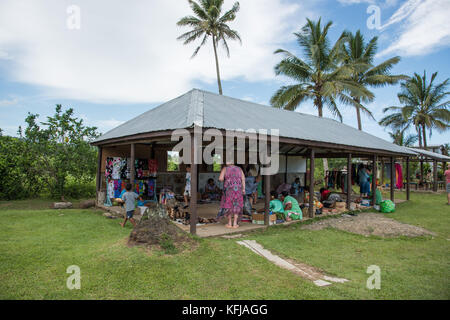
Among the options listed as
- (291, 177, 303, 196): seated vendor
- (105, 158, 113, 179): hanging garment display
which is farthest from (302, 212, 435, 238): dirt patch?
(105, 158, 113, 179): hanging garment display

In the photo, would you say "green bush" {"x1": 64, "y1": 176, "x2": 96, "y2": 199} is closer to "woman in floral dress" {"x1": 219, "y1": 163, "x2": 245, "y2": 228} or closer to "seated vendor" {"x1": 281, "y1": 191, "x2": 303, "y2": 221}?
"woman in floral dress" {"x1": 219, "y1": 163, "x2": 245, "y2": 228}

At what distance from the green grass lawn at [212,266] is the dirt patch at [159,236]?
22 cm

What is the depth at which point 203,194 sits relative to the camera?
1247 cm

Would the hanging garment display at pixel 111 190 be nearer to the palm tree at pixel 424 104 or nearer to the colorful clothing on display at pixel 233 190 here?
the colorful clothing on display at pixel 233 190

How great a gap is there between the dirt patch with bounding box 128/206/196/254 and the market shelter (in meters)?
0.93

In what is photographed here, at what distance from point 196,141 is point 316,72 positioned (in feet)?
52.5

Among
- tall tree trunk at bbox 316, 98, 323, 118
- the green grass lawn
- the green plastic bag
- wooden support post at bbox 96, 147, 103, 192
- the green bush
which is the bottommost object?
the green grass lawn

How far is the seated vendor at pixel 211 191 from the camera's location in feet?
40.6

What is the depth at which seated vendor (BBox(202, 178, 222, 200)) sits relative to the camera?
12367 mm

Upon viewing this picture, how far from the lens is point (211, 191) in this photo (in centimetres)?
1265

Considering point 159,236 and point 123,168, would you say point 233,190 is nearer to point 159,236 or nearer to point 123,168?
point 159,236

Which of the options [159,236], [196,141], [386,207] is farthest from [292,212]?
[386,207]
